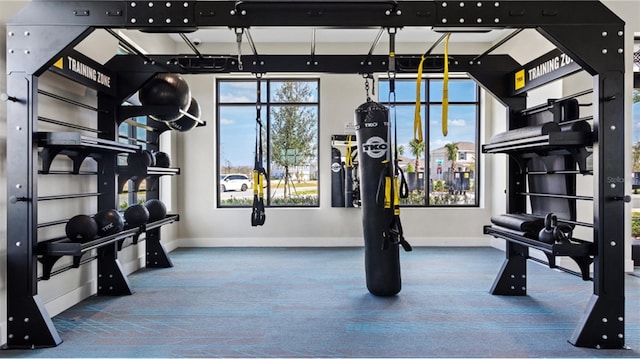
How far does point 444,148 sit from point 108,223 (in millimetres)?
5773

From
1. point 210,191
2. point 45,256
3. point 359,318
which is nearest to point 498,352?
point 359,318

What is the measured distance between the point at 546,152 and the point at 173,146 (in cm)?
549

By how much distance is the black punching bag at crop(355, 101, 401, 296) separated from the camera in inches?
157

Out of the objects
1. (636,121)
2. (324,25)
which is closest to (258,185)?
(324,25)

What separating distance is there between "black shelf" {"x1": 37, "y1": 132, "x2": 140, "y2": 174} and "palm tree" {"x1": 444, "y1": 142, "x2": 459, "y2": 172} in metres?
5.38

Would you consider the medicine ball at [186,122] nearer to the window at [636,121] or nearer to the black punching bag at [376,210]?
the black punching bag at [376,210]

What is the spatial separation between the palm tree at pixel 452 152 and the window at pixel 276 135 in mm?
2439

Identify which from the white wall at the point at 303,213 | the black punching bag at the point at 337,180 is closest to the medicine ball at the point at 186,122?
the white wall at the point at 303,213

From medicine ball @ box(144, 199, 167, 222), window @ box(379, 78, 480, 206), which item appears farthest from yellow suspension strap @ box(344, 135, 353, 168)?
medicine ball @ box(144, 199, 167, 222)

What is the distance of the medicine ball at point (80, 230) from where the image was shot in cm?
318

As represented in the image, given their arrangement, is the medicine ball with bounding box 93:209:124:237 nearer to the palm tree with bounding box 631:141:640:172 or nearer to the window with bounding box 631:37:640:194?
the window with bounding box 631:37:640:194

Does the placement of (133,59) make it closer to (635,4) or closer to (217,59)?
(217,59)

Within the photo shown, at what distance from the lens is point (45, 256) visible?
2.98 m

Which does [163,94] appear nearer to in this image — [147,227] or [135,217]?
[135,217]
